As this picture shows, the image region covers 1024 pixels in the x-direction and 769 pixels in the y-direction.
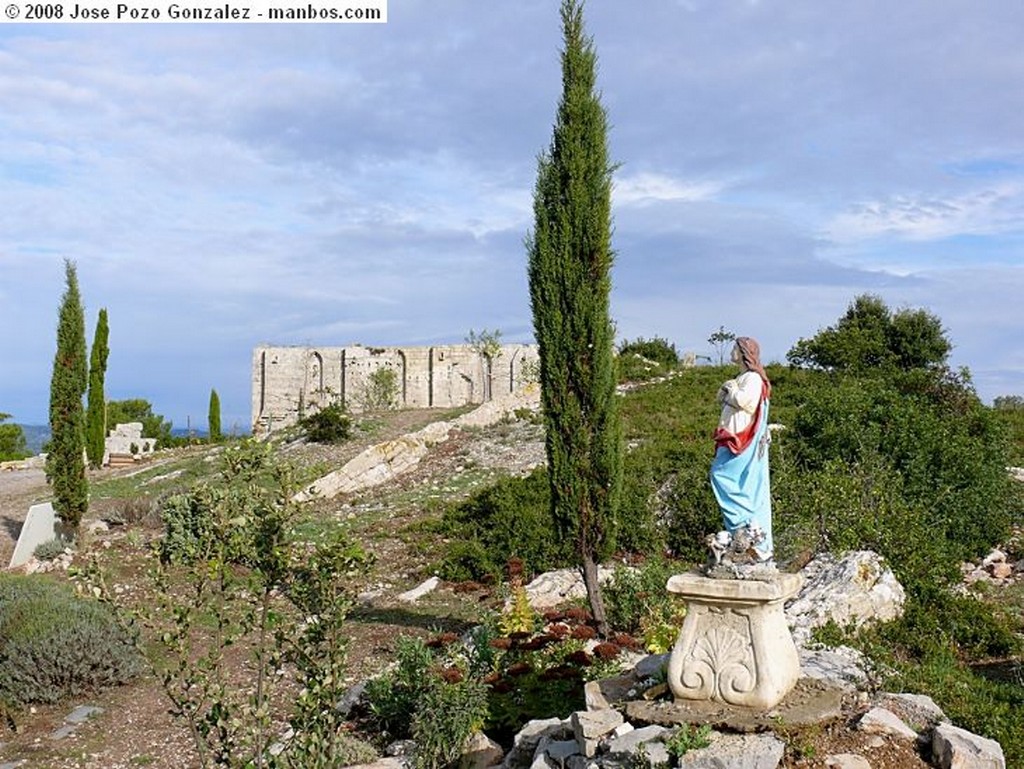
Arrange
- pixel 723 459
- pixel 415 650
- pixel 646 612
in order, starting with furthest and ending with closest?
1. pixel 646 612
2. pixel 415 650
3. pixel 723 459

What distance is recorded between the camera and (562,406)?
32.5ft

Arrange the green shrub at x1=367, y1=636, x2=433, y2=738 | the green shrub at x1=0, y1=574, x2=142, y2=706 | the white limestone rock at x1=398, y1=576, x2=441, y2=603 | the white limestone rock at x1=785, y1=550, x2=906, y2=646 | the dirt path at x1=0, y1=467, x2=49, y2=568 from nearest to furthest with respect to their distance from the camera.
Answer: the green shrub at x1=367, y1=636, x2=433, y2=738 < the green shrub at x1=0, y1=574, x2=142, y2=706 < the white limestone rock at x1=785, y1=550, x2=906, y2=646 < the white limestone rock at x1=398, y1=576, x2=441, y2=603 < the dirt path at x1=0, y1=467, x2=49, y2=568

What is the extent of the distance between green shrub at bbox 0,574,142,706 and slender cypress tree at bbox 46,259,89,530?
7.13m

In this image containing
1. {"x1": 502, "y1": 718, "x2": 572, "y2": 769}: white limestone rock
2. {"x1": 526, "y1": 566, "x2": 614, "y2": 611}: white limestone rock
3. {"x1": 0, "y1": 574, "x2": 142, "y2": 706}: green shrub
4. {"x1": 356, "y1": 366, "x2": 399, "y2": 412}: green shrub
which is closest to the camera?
{"x1": 502, "y1": 718, "x2": 572, "y2": 769}: white limestone rock

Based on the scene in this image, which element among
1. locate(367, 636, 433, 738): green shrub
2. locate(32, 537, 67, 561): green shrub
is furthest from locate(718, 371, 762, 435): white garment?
locate(32, 537, 67, 561): green shrub

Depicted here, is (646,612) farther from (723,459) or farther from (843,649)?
(723,459)

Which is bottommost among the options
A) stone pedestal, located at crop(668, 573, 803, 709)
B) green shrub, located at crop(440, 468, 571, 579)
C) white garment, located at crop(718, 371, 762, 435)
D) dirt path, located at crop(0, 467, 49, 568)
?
dirt path, located at crop(0, 467, 49, 568)

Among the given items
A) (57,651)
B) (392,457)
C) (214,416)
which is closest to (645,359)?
(392,457)

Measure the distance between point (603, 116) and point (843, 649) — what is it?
6027mm

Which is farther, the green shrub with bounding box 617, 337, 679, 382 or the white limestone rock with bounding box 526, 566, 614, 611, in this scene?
the green shrub with bounding box 617, 337, 679, 382

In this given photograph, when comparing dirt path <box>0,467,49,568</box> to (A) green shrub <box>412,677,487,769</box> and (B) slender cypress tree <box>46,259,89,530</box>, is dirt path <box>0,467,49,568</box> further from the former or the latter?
(A) green shrub <box>412,677,487,769</box>

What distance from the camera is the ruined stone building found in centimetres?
4672


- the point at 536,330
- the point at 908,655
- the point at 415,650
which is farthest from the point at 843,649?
the point at 536,330

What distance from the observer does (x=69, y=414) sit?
16.9 meters
